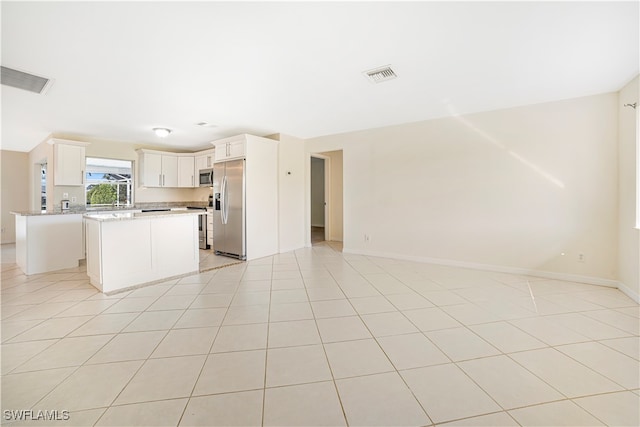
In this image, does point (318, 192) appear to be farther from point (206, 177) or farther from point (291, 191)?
point (206, 177)

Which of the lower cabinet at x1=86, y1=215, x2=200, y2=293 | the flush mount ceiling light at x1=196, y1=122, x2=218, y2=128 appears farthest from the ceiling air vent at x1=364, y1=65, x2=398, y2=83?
the lower cabinet at x1=86, y1=215, x2=200, y2=293

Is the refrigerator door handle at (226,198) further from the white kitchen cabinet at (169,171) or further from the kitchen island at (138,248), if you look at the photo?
the white kitchen cabinet at (169,171)

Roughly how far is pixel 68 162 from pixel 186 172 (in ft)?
7.09

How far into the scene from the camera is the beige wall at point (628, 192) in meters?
2.95

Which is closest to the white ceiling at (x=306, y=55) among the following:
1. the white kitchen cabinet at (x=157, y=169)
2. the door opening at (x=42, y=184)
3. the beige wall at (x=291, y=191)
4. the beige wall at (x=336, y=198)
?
the beige wall at (x=291, y=191)

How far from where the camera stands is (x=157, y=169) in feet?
20.8

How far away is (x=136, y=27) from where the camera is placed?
204cm

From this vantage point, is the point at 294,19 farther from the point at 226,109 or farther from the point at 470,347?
the point at 470,347

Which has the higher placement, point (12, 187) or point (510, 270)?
point (12, 187)

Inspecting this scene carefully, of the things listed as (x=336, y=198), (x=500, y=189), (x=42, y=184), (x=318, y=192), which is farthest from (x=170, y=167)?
(x=500, y=189)

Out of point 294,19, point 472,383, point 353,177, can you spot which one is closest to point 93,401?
point 472,383

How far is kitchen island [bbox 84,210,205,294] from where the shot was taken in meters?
3.18

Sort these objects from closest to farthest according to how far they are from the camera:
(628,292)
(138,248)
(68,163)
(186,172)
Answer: (628,292), (138,248), (68,163), (186,172)

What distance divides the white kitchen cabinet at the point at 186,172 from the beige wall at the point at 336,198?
11.6ft
